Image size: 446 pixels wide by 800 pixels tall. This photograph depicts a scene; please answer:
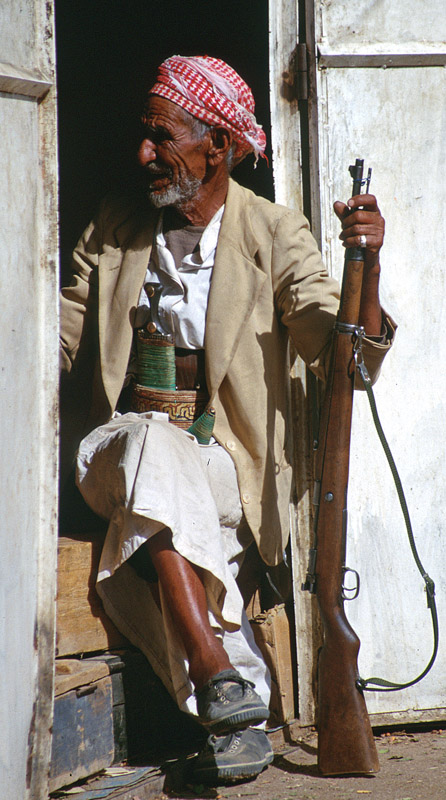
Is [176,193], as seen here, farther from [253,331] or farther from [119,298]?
[253,331]

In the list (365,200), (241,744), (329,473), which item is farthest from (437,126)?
(241,744)

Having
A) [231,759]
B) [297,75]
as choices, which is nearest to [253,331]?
[297,75]

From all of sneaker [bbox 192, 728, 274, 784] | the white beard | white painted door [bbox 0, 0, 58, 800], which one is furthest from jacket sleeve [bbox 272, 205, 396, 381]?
sneaker [bbox 192, 728, 274, 784]

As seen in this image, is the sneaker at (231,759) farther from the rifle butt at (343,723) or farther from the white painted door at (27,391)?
the white painted door at (27,391)

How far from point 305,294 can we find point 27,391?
1.15m

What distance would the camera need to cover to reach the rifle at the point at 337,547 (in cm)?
290

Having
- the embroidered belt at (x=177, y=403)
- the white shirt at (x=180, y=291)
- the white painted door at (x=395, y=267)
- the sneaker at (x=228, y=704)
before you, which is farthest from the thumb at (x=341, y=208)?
the sneaker at (x=228, y=704)

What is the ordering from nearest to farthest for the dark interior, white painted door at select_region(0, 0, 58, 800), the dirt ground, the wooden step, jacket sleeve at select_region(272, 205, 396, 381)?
white painted door at select_region(0, 0, 58, 800), the dirt ground, the wooden step, jacket sleeve at select_region(272, 205, 396, 381), the dark interior

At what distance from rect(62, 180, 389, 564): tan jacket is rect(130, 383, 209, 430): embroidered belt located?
0.10 metres

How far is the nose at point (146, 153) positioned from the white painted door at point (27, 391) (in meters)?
0.83

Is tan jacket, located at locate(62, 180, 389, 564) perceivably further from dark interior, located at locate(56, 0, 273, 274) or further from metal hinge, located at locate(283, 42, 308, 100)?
dark interior, located at locate(56, 0, 273, 274)

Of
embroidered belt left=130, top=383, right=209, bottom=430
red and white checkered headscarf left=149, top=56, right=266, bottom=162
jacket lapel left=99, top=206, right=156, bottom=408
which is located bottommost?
embroidered belt left=130, top=383, right=209, bottom=430

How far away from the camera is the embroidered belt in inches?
137

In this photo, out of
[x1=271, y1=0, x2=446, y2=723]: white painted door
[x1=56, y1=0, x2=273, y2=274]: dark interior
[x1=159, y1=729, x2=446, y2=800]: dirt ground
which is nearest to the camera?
[x1=159, y1=729, x2=446, y2=800]: dirt ground
